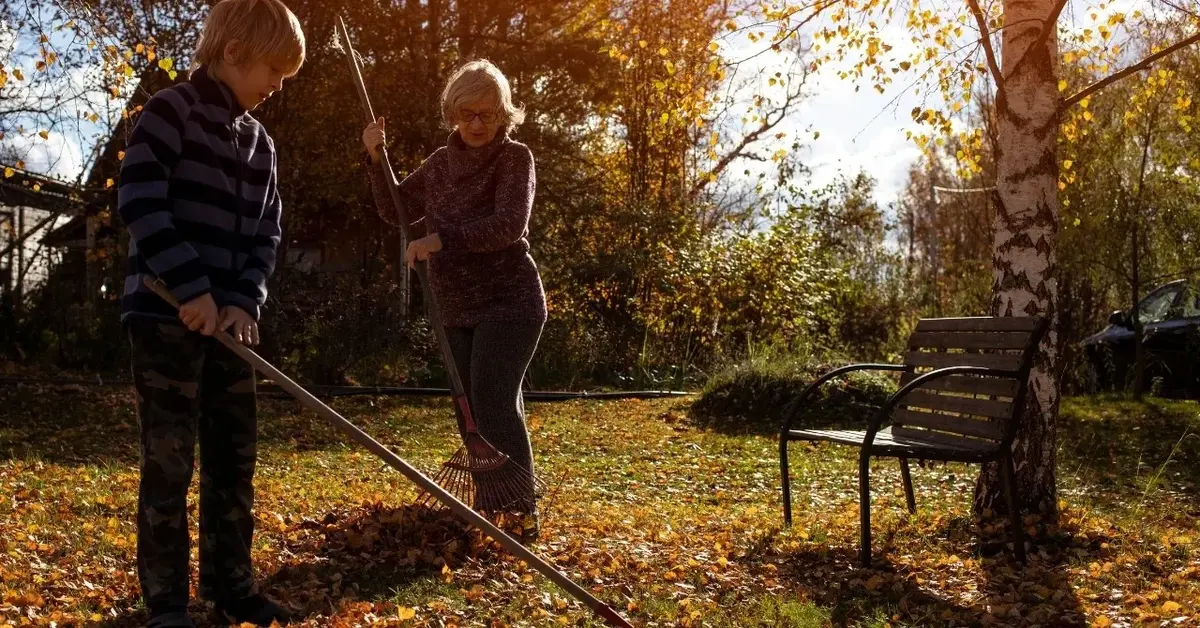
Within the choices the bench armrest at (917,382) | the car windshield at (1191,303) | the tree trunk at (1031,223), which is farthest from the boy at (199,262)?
the car windshield at (1191,303)

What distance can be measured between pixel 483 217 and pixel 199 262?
1513 mm

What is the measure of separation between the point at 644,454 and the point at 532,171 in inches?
178

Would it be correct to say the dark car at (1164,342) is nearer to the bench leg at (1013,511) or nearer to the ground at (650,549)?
the ground at (650,549)

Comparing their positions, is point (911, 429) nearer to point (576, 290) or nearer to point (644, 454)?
point (644, 454)

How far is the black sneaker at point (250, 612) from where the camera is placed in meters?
3.42

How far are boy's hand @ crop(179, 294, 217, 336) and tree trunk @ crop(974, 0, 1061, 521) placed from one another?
145 inches

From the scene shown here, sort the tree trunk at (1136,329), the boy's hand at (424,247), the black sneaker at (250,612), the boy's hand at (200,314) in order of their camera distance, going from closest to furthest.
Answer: the boy's hand at (200,314)
the black sneaker at (250,612)
the boy's hand at (424,247)
the tree trunk at (1136,329)

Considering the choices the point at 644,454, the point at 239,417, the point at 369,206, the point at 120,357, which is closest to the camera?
the point at 239,417

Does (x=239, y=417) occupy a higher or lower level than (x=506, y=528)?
higher

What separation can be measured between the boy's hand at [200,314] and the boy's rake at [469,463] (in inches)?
55.8

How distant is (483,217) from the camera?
14.4ft

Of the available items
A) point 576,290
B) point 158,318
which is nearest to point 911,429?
point 158,318

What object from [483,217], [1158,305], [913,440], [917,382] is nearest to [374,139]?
[483,217]

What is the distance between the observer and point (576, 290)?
1480cm
